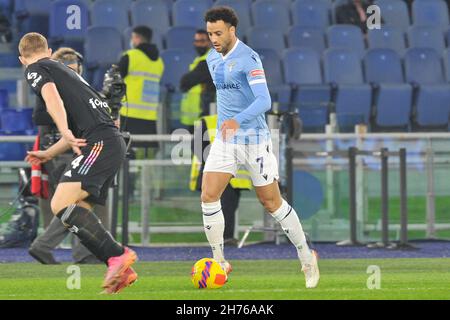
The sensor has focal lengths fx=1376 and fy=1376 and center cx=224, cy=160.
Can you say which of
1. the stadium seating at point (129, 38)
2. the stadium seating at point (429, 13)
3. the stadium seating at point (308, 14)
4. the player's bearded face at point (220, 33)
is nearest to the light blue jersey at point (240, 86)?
the player's bearded face at point (220, 33)

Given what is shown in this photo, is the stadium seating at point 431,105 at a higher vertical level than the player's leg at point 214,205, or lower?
higher

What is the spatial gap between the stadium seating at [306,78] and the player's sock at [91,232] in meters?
8.21

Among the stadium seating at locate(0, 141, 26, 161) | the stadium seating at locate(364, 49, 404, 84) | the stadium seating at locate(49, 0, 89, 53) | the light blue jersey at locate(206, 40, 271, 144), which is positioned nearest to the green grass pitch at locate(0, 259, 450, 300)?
the light blue jersey at locate(206, 40, 271, 144)

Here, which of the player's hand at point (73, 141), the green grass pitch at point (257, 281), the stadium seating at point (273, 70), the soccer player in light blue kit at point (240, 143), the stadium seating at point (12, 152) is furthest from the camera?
the stadium seating at point (273, 70)

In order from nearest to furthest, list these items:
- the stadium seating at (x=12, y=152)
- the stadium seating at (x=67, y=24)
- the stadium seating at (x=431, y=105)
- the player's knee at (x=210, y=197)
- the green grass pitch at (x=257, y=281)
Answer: the green grass pitch at (x=257, y=281) < the player's knee at (x=210, y=197) < the stadium seating at (x=12, y=152) < the stadium seating at (x=67, y=24) < the stadium seating at (x=431, y=105)

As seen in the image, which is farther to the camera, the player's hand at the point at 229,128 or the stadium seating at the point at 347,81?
the stadium seating at the point at 347,81

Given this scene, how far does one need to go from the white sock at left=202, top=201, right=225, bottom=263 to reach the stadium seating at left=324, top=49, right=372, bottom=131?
843 centimetres

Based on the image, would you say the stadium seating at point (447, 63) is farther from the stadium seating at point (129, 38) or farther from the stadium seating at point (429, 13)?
the stadium seating at point (129, 38)

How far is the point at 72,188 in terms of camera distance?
9898 millimetres

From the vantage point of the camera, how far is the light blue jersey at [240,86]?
414 inches

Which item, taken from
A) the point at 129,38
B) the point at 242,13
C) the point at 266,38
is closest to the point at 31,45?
the point at 129,38
